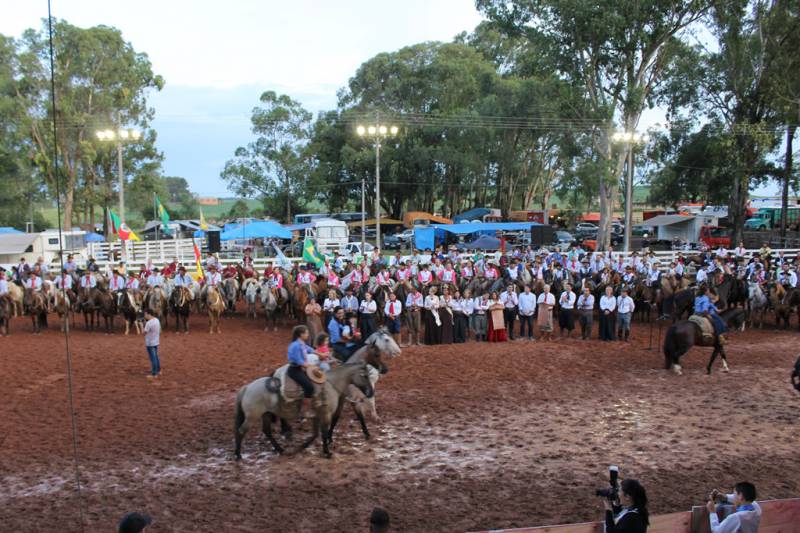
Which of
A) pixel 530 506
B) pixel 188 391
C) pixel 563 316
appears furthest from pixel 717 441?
pixel 188 391

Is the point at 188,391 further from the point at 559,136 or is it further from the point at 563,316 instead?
the point at 559,136

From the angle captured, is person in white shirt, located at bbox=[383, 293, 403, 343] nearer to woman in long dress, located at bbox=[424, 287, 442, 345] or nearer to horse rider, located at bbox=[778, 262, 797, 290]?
woman in long dress, located at bbox=[424, 287, 442, 345]

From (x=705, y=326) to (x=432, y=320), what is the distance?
691 centimetres

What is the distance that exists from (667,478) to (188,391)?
30.3 feet

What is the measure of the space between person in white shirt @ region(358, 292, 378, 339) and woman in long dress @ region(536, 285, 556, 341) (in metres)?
4.71

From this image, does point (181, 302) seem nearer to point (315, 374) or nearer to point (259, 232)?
point (315, 374)

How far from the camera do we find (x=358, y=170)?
5866 cm

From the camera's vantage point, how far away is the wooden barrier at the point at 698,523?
6.12m

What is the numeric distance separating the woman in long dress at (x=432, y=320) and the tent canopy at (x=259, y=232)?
24.5 metres

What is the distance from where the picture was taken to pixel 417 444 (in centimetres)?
1072

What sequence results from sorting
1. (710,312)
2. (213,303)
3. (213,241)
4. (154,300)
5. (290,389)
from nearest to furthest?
(290,389) → (710,312) → (154,300) → (213,303) → (213,241)

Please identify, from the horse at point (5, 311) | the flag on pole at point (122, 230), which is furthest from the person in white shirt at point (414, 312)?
the flag on pole at point (122, 230)

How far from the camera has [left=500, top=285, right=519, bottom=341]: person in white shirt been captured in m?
18.7

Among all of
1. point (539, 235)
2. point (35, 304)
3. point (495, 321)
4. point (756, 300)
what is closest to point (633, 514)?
point (495, 321)
